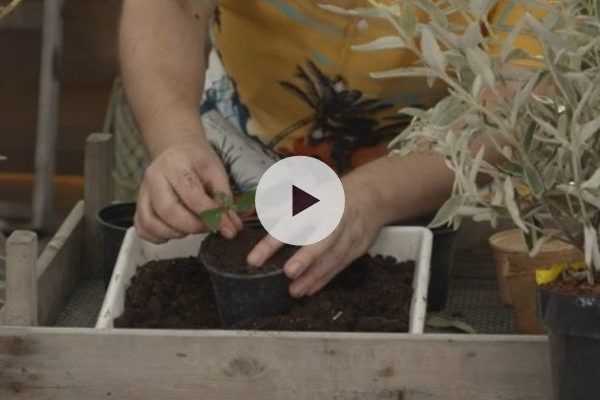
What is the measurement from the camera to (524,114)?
89 cm

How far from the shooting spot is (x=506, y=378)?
3.61 feet

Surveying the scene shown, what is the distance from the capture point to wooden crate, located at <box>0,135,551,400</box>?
1100 mm

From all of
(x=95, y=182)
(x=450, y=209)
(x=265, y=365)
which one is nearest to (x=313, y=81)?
(x=95, y=182)

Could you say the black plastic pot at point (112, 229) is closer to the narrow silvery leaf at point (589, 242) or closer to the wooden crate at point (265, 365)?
the wooden crate at point (265, 365)

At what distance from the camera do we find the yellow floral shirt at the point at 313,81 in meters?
1.70

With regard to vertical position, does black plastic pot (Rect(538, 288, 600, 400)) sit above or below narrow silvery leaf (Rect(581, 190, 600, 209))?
below

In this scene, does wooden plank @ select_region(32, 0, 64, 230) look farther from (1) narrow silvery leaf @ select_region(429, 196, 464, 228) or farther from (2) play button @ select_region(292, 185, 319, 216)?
(1) narrow silvery leaf @ select_region(429, 196, 464, 228)

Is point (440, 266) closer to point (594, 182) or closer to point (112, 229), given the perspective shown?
point (112, 229)

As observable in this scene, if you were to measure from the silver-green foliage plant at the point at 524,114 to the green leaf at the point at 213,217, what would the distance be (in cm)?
43

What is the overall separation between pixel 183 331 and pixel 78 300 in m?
0.43

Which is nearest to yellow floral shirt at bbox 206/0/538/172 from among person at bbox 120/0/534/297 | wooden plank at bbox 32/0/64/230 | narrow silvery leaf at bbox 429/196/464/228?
person at bbox 120/0/534/297

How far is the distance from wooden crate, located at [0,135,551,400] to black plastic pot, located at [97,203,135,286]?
0.40 meters

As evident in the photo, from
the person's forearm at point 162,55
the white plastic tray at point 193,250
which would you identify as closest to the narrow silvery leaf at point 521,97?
the white plastic tray at point 193,250

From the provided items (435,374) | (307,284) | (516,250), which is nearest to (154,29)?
(307,284)
